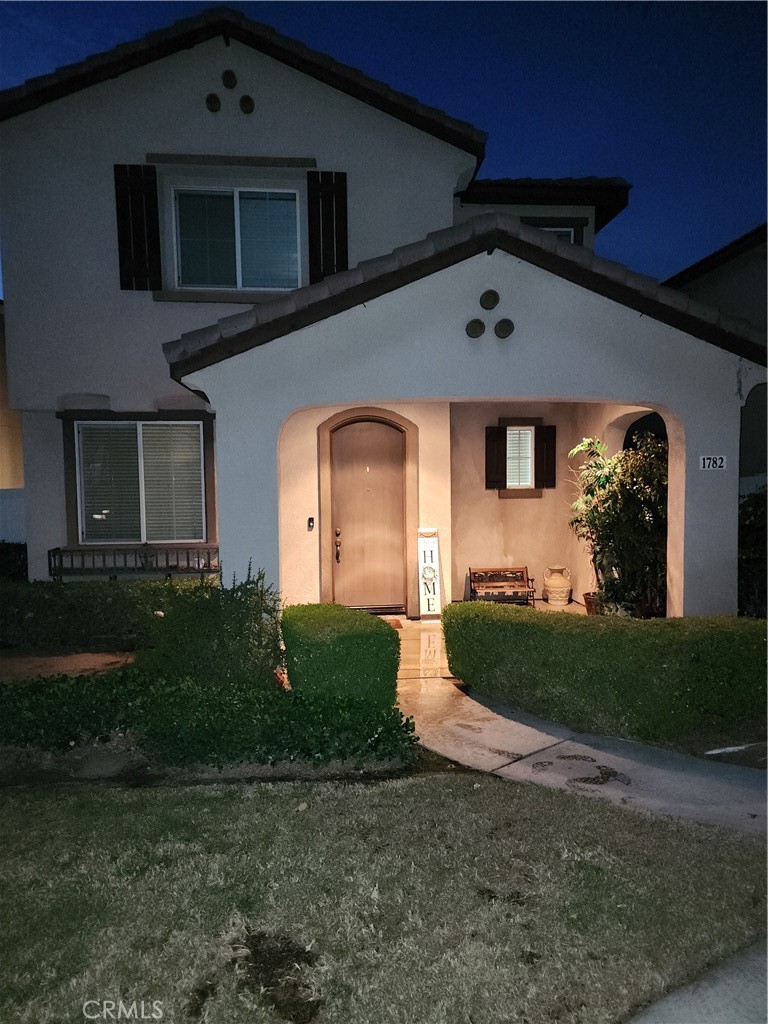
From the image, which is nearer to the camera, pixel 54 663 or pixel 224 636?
pixel 224 636

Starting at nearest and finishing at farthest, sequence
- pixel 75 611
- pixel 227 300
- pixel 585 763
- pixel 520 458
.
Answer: pixel 585 763 → pixel 75 611 → pixel 227 300 → pixel 520 458

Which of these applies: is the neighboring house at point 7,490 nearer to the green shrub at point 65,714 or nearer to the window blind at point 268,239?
the window blind at point 268,239

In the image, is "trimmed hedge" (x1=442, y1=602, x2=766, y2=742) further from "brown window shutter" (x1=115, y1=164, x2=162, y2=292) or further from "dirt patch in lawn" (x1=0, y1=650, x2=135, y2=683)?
"brown window shutter" (x1=115, y1=164, x2=162, y2=292)

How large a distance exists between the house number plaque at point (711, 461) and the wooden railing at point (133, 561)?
6059 millimetres

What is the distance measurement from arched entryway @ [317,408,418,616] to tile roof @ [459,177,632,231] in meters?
4.00

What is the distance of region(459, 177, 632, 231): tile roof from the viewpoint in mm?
10211

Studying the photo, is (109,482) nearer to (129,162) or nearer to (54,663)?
(54,663)

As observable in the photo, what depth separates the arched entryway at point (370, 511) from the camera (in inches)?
369


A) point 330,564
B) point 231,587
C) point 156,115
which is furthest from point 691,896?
point 156,115

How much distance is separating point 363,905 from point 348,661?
2376mm

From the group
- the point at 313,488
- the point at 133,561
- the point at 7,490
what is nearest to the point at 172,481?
the point at 133,561

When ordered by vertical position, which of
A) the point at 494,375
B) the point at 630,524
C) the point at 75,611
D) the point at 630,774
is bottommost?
the point at 630,774

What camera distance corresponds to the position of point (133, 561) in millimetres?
9164

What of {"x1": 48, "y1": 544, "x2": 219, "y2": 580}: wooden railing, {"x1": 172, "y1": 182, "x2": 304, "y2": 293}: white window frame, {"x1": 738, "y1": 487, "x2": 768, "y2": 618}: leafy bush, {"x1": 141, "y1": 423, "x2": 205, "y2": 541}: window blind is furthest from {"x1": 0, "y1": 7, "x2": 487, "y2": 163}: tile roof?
{"x1": 738, "y1": 487, "x2": 768, "y2": 618}: leafy bush
